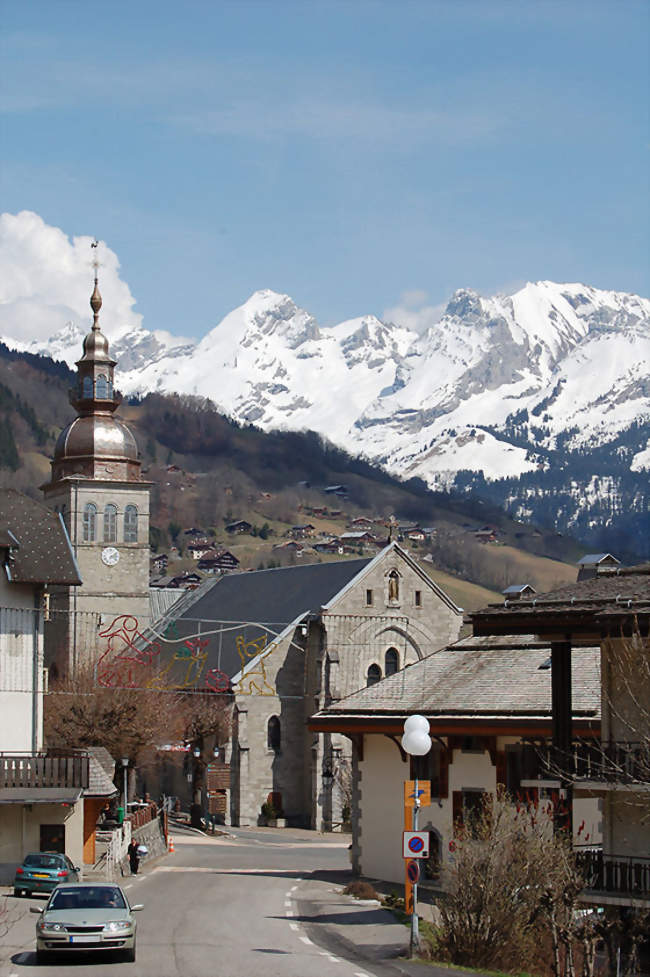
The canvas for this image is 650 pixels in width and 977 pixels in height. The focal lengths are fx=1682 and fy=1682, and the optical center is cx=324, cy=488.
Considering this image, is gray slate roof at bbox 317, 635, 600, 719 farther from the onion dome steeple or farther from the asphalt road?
the onion dome steeple

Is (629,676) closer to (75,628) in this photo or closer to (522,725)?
(522,725)

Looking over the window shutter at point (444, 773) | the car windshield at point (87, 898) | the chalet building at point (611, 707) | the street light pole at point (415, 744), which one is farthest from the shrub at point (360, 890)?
Result: the car windshield at point (87, 898)

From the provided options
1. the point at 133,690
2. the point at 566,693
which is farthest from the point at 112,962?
the point at 133,690

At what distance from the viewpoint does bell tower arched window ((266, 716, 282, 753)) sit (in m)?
83.6

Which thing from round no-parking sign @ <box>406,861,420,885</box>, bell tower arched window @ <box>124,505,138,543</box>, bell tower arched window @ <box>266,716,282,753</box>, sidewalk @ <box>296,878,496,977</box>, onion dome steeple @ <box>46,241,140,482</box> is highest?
onion dome steeple @ <box>46,241,140,482</box>

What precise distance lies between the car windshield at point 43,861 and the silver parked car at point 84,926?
34.7ft

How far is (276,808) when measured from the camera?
8269 cm

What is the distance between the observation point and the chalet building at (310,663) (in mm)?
82062

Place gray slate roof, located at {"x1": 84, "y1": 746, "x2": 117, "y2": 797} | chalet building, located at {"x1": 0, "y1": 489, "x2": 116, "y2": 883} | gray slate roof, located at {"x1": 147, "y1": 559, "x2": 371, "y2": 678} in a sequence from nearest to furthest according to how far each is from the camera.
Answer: chalet building, located at {"x1": 0, "y1": 489, "x2": 116, "y2": 883} < gray slate roof, located at {"x1": 84, "y1": 746, "x2": 117, "y2": 797} < gray slate roof, located at {"x1": 147, "y1": 559, "x2": 371, "y2": 678}

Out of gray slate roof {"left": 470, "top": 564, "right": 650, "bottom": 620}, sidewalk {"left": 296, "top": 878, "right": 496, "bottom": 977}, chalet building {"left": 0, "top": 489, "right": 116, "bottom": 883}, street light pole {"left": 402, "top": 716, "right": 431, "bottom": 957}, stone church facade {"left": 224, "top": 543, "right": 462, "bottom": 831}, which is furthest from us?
stone church facade {"left": 224, "top": 543, "right": 462, "bottom": 831}

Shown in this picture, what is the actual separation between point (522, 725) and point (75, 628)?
58356mm

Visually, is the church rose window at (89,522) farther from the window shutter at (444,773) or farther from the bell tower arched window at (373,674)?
the window shutter at (444,773)

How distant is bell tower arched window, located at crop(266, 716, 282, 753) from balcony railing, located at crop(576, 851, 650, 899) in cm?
5579

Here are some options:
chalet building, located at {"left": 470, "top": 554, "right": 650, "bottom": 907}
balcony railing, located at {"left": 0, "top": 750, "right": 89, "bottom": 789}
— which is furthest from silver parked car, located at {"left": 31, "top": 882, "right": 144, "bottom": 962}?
balcony railing, located at {"left": 0, "top": 750, "right": 89, "bottom": 789}
